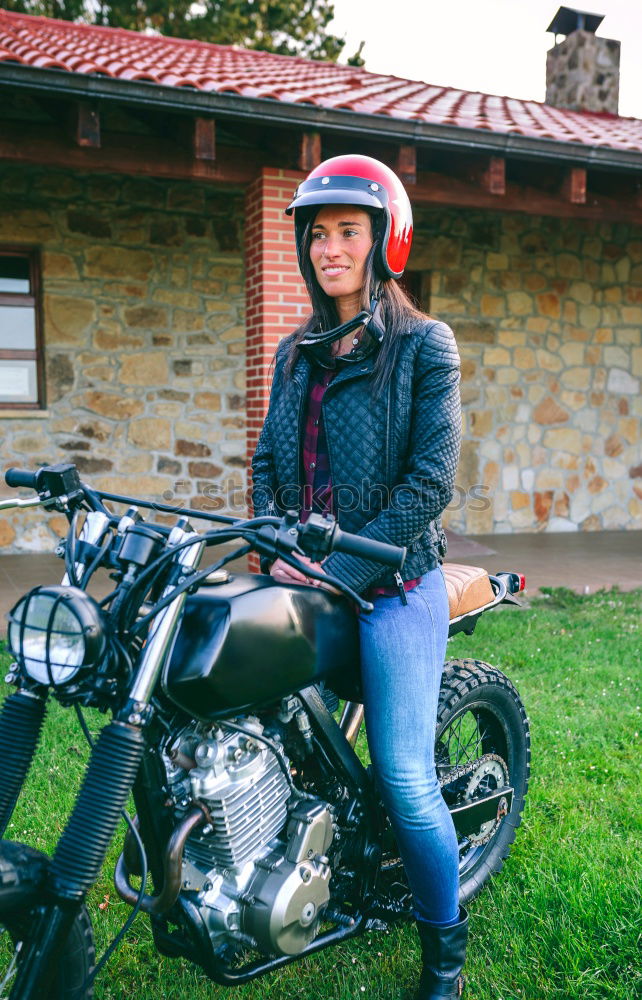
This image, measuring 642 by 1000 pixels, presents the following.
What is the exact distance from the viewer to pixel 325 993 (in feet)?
7.29

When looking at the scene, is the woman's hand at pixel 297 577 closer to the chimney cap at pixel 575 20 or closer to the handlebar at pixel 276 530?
the handlebar at pixel 276 530

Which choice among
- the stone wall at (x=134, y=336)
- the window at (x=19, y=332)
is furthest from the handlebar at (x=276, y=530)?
the window at (x=19, y=332)

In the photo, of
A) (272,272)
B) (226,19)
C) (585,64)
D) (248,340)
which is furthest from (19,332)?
(226,19)

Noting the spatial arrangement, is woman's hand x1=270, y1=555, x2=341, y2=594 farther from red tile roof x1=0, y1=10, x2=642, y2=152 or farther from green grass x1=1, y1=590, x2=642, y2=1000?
red tile roof x1=0, y1=10, x2=642, y2=152

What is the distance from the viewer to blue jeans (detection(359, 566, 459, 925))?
1.99 m

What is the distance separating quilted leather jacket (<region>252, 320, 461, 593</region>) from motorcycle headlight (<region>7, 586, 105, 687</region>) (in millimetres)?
708

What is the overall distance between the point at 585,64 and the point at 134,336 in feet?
24.1

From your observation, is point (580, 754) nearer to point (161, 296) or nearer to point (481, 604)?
point (481, 604)

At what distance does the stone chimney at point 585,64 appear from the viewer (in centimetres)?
1115

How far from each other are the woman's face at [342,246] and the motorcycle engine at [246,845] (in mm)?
1131

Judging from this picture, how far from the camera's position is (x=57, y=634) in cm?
145

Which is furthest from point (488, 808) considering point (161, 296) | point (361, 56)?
point (361, 56)

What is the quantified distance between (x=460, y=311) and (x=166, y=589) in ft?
27.8

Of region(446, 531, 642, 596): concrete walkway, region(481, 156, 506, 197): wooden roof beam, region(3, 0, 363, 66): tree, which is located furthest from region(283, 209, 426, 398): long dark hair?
region(3, 0, 363, 66): tree
